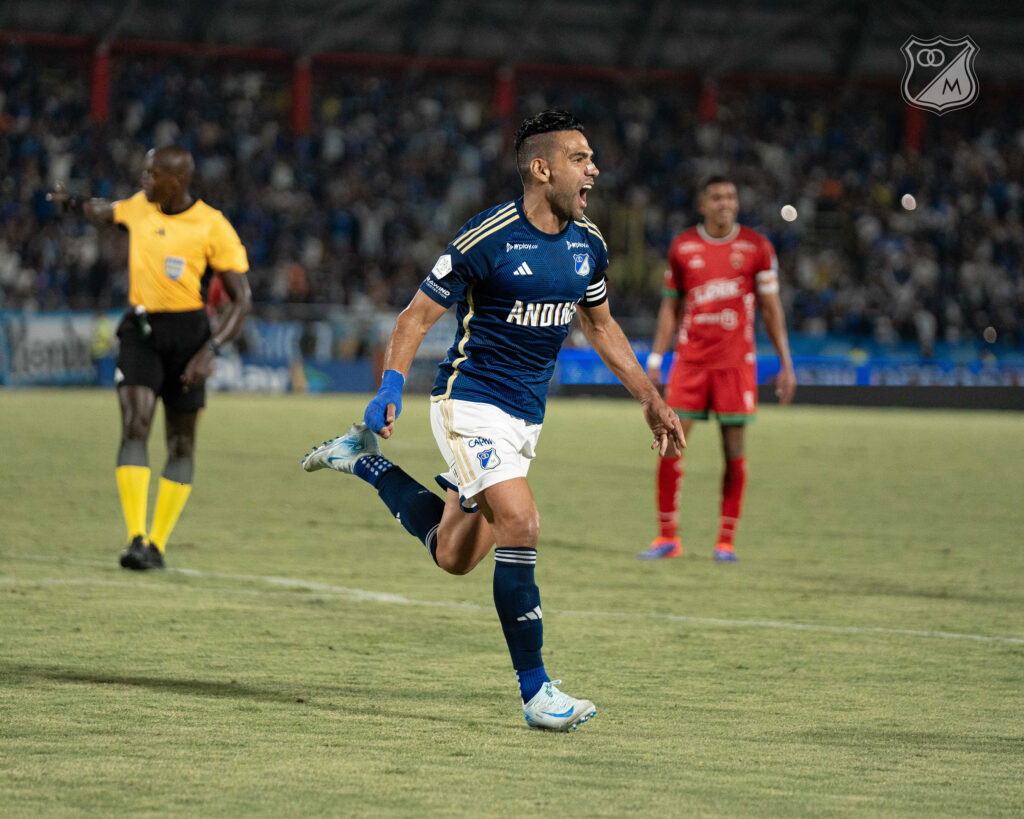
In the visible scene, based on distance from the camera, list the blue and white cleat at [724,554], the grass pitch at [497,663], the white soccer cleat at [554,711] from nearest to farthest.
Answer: the grass pitch at [497,663] → the white soccer cleat at [554,711] → the blue and white cleat at [724,554]

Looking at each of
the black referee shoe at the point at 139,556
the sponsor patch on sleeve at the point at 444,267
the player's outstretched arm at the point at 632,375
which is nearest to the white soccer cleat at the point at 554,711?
the player's outstretched arm at the point at 632,375

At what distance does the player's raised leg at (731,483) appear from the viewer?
31.2ft

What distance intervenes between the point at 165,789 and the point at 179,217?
500 centimetres

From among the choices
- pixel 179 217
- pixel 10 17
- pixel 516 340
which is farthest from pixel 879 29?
pixel 516 340

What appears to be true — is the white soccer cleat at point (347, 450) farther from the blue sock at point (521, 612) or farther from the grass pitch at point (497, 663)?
the blue sock at point (521, 612)

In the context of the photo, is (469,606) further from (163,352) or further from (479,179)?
(479,179)

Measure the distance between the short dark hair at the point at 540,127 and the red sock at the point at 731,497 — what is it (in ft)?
15.0

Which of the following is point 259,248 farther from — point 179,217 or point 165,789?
point 165,789

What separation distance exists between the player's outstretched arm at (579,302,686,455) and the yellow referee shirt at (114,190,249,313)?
3.26 meters

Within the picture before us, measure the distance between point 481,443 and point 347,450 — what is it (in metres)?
1.21

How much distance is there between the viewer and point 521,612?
5.01 meters

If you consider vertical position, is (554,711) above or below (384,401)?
below

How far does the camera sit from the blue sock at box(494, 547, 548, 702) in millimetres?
4988

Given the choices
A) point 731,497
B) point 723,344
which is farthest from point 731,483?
point 723,344
